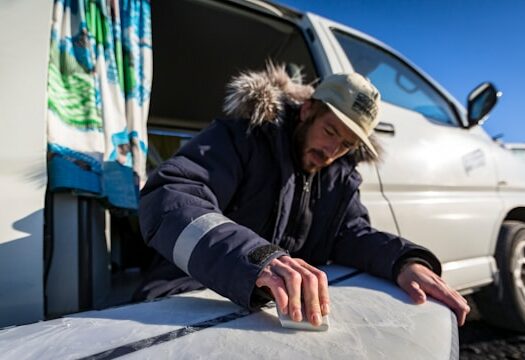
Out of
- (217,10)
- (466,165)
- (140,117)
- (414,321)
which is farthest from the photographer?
(466,165)

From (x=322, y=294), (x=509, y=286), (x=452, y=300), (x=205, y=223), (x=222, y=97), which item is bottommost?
(x=509, y=286)

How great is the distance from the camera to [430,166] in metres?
2.06

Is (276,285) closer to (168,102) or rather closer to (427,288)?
(427,288)

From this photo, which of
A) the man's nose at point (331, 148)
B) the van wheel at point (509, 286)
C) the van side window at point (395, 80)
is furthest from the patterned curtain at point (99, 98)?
the van wheel at point (509, 286)

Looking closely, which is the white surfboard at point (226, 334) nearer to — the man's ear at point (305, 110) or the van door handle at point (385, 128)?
the man's ear at point (305, 110)

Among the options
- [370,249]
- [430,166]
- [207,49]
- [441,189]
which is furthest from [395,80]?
[370,249]

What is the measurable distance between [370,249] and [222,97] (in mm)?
2306

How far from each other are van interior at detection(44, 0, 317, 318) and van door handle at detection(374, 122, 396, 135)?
1.89ft

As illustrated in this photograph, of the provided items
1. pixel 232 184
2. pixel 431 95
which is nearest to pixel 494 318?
pixel 431 95

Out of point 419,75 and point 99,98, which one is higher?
point 419,75

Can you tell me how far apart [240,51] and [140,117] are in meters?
1.36

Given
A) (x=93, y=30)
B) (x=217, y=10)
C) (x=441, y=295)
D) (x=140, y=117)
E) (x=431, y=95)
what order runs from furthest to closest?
(x=431, y=95)
(x=217, y=10)
(x=140, y=117)
(x=93, y=30)
(x=441, y=295)

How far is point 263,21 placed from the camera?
2.18 meters

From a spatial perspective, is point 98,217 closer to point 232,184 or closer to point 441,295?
point 232,184
